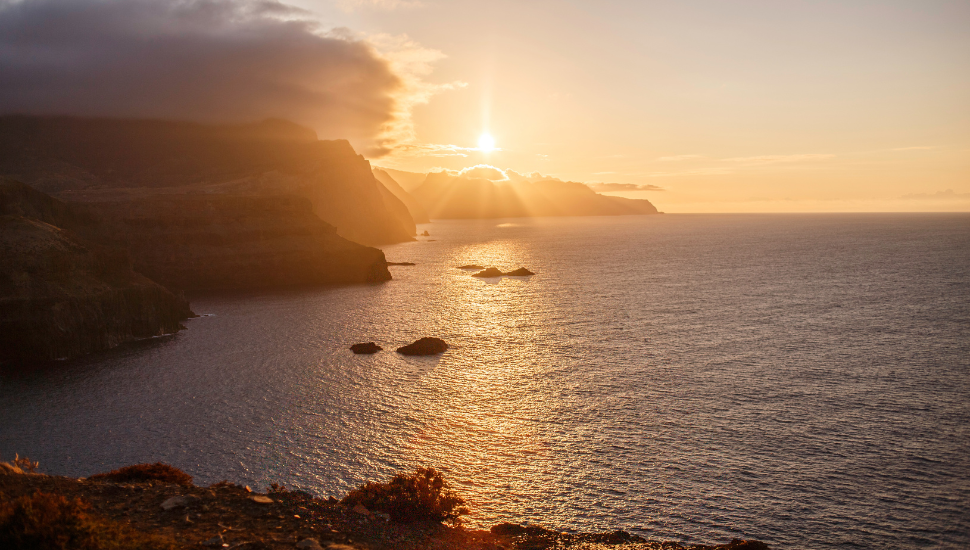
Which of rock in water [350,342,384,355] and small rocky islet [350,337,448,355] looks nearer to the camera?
small rocky islet [350,337,448,355]

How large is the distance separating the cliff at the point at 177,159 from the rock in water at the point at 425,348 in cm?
10595

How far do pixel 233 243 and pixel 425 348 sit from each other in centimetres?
7229

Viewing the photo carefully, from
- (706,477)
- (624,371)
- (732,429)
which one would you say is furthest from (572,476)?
(624,371)

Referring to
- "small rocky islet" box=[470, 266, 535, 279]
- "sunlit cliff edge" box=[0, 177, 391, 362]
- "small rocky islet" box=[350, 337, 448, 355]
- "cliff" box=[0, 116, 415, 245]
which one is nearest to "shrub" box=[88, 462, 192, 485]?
"small rocky islet" box=[350, 337, 448, 355]

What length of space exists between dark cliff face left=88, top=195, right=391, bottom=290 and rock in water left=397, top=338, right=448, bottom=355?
2342 inches

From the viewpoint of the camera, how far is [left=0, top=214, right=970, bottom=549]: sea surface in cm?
2994

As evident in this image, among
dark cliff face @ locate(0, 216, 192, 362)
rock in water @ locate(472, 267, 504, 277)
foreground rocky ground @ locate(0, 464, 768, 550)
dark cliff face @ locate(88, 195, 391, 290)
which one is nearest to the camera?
foreground rocky ground @ locate(0, 464, 768, 550)

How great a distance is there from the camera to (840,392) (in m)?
46.8

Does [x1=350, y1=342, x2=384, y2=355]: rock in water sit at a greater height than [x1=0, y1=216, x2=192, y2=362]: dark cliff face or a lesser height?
lesser

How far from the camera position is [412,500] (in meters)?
27.0

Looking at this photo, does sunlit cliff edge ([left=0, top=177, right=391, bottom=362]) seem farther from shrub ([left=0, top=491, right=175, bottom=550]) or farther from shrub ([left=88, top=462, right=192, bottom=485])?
shrub ([left=0, top=491, right=175, bottom=550])

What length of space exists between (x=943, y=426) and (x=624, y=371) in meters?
24.7

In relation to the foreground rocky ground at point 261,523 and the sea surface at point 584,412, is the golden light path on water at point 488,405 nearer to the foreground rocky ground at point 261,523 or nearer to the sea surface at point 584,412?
the sea surface at point 584,412

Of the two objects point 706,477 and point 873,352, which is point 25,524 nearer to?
point 706,477
